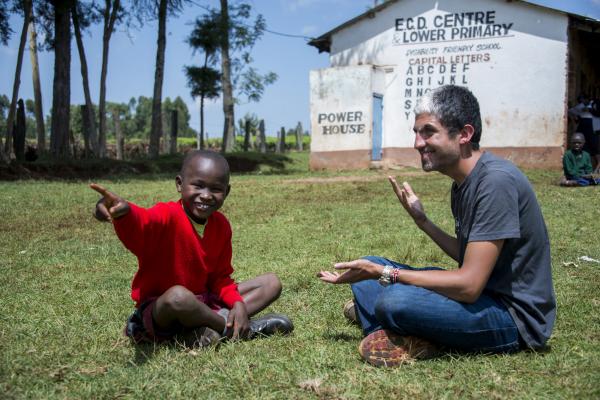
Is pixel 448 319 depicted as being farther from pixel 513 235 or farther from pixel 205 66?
pixel 205 66

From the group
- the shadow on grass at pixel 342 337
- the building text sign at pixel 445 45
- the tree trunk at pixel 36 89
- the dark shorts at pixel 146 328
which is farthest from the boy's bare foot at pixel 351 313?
the tree trunk at pixel 36 89

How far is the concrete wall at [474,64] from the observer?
17969mm

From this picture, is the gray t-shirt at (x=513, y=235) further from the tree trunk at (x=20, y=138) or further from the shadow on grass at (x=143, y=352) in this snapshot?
the tree trunk at (x=20, y=138)

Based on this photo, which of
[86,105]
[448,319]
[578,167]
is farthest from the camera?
[86,105]

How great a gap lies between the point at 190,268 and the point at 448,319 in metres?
1.48

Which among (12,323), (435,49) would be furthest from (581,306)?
(435,49)

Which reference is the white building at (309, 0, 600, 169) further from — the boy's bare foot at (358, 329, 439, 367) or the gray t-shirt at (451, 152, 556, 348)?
the boy's bare foot at (358, 329, 439, 367)

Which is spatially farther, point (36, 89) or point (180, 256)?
point (36, 89)

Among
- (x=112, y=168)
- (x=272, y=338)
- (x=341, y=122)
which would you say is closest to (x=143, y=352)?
(x=272, y=338)

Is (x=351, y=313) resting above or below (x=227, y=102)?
below

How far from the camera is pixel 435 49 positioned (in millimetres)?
19453

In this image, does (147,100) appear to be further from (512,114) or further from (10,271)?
(10,271)

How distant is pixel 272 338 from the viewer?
374 cm

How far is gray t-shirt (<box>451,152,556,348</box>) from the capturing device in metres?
3.01
